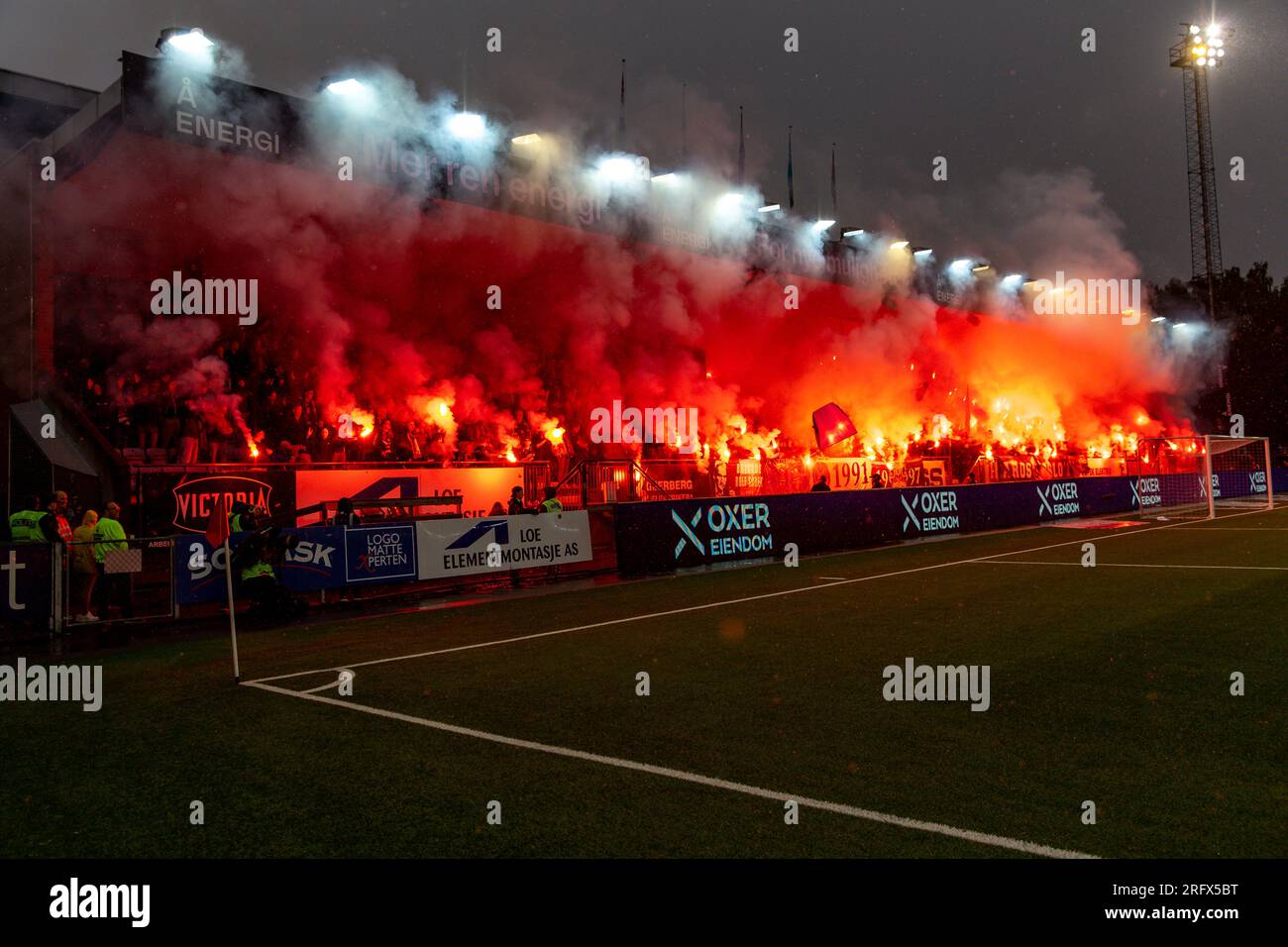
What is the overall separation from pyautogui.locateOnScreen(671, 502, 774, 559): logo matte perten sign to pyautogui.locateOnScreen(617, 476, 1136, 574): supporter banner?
0.07ft

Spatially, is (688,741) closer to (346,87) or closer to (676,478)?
(346,87)

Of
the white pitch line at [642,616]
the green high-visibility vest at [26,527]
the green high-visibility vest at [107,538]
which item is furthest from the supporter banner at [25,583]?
the white pitch line at [642,616]

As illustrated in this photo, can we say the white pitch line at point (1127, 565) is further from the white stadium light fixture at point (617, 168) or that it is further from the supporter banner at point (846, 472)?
the white stadium light fixture at point (617, 168)

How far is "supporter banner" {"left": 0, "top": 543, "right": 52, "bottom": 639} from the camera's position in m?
12.0

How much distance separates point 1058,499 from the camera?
96.1 feet

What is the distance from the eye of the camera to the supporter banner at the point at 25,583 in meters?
12.0

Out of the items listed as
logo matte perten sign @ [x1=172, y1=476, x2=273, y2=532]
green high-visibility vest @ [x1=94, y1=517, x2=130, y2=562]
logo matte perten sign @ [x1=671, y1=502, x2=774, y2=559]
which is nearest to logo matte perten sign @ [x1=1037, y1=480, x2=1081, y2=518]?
logo matte perten sign @ [x1=671, y1=502, x2=774, y2=559]

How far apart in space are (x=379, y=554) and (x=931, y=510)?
15.3 m

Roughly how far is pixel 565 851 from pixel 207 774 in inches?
110

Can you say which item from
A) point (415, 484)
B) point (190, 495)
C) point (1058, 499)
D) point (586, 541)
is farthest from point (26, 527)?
point (1058, 499)

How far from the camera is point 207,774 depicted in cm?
593

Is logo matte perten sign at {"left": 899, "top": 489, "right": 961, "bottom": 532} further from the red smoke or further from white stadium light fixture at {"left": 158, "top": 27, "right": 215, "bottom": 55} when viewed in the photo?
white stadium light fixture at {"left": 158, "top": 27, "right": 215, "bottom": 55}

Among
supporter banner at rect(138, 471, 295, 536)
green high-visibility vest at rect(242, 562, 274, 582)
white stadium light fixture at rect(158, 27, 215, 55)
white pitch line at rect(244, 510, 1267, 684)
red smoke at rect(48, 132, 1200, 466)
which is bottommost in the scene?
white pitch line at rect(244, 510, 1267, 684)
